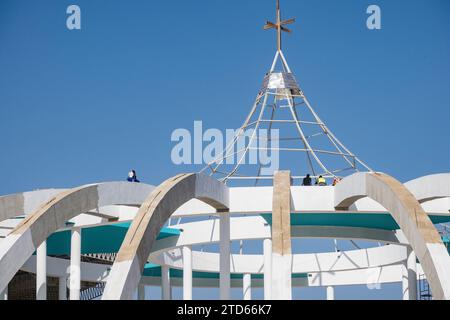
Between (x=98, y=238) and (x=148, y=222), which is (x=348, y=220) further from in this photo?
(x=148, y=222)

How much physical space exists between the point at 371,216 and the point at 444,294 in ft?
35.8

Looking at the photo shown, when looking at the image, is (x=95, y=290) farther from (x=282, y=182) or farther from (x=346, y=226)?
(x=282, y=182)

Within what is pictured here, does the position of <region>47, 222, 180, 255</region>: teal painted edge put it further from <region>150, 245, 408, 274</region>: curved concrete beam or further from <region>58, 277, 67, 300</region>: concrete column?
<region>150, 245, 408, 274</region>: curved concrete beam

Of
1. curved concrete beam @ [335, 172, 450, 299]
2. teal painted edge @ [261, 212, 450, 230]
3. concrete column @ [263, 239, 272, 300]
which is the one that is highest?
curved concrete beam @ [335, 172, 450, 299]

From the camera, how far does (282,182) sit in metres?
19.8

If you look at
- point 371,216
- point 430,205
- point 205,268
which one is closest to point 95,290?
point 205,268

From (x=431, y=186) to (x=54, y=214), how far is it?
28.3 ft

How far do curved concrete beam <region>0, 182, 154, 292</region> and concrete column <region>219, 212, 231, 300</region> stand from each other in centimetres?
265

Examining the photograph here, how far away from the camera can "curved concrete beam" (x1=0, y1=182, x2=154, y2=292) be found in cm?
1599

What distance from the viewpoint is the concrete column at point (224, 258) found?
21812 millimetres

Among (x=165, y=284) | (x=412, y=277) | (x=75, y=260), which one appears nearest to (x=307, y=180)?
(x=412, y=277)

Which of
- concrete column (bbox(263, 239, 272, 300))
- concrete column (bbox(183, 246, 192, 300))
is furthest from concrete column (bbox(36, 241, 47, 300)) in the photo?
concrete column (bbox(263, 239, 272, 300))

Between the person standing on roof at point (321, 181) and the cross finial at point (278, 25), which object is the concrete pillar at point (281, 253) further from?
the cross finial at point (278, 25)

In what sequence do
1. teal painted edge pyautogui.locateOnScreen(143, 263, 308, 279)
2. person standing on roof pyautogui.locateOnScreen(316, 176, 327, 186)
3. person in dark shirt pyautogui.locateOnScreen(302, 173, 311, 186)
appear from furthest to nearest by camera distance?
teal painted edge pyautogui.locateOnScreen(143, 263, 308, 279), person in dark shirt pyautogui.locateOnScreen(302, 173, 311, 186), person standing on roof pyautogui.locateOnScreen(316, 176, 327, 186)
